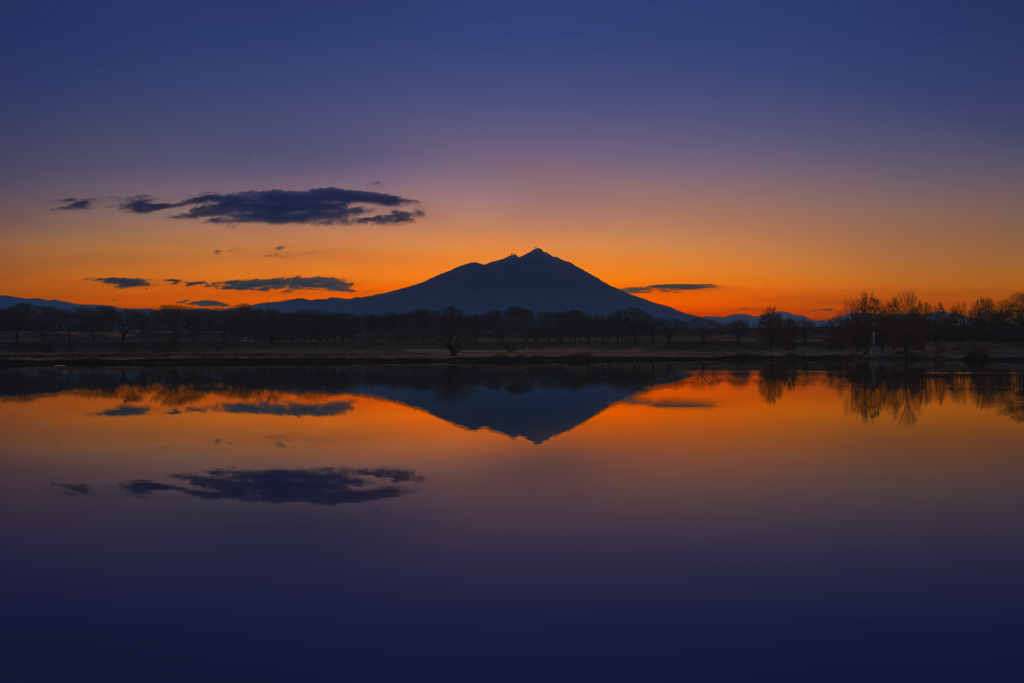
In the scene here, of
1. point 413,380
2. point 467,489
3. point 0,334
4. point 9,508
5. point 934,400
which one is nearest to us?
point 9,508

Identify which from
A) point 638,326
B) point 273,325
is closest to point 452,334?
point 273,325

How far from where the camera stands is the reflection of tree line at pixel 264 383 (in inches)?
1197

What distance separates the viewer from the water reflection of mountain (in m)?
22.7

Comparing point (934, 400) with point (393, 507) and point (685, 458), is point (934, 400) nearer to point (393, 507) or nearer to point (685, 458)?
point (685, 458)

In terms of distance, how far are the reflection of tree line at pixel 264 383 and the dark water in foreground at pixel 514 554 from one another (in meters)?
12.1

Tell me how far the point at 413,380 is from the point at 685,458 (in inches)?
1058

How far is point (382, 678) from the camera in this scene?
545cm

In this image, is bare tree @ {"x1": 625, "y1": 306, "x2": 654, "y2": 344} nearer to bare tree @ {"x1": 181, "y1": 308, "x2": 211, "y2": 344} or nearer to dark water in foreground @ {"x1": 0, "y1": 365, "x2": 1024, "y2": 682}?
bare tree @ {"x1": 181, "y1": 308, "x2": 211, "y2": 344}

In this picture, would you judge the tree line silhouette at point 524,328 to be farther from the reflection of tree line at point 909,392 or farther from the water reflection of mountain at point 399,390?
the reflection of tree line at point 909,392

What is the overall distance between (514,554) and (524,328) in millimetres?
117075

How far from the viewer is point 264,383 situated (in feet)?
122

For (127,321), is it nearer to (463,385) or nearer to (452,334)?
(452,334)

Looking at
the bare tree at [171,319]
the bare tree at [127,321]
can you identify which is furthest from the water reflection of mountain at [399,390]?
the bare tree at [127,321]

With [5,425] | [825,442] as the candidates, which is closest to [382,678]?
[825,442]
